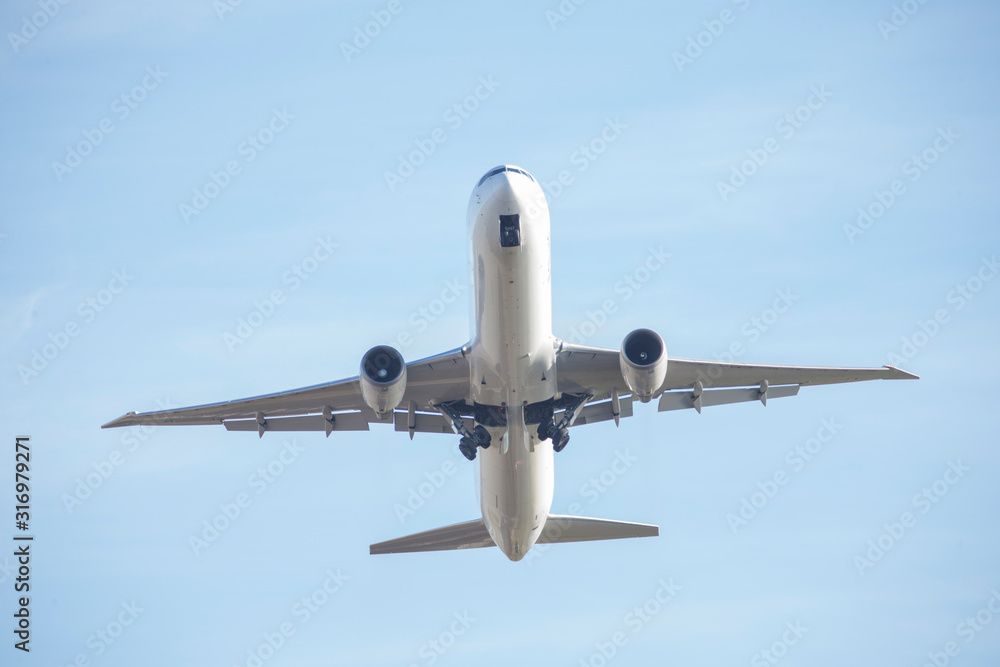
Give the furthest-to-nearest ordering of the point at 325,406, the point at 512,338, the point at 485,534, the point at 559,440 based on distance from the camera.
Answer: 1. the point at 485,534
2. the point at 325,406
3. the point at 559,440
4. the point at 512,338

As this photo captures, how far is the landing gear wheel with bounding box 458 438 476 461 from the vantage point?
35.3m

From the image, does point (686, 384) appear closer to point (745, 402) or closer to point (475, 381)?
point (745, 402)

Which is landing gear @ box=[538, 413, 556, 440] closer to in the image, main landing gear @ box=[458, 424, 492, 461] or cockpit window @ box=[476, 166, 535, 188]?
main landing gear @ box=[458, 424, 492, 461]

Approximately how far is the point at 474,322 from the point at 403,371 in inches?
93.9

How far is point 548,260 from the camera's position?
3180cm

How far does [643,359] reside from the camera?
32.2 m

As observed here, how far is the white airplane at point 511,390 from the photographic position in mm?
30953

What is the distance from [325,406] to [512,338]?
8665 mm

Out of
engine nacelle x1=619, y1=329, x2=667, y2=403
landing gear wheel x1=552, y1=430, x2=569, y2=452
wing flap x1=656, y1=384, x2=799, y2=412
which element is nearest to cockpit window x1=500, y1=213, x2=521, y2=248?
engine nacelle x1=619, y1=329, x2=667, y2=403

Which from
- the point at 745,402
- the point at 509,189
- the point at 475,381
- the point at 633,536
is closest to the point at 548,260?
the point at 509,189

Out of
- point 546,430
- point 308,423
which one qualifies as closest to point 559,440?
point 546,430

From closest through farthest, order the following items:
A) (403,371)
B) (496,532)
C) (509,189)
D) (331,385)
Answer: (509,189)
(403,371)
(331,385)
(496,532)

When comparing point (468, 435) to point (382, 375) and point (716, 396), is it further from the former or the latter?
point (716, 396)

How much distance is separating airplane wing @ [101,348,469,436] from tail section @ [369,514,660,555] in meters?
4.46
